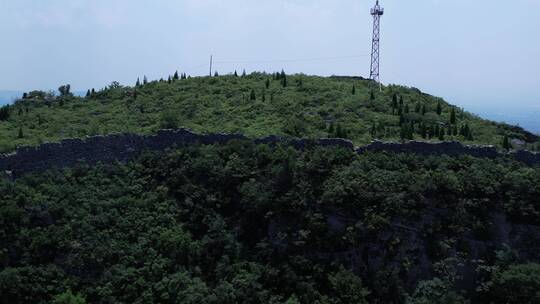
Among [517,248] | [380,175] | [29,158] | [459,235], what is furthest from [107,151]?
[517,248]

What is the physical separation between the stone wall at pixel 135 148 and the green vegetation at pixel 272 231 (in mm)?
793

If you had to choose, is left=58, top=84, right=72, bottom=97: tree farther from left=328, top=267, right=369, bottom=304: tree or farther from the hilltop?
left=328, top=267, right=369, bottom=304: tree

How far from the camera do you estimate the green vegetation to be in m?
22.0

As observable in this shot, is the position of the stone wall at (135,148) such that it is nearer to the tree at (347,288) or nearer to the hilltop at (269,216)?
the hilltop at (269,216)

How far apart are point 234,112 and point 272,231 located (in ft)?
32.9

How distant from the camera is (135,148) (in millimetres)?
28562

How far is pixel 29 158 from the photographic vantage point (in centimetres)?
2683

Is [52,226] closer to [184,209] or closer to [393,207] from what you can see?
[184,209]

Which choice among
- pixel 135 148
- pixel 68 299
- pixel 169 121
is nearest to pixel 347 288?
pixel 68 299

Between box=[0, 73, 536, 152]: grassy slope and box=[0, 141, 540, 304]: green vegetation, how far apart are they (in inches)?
136

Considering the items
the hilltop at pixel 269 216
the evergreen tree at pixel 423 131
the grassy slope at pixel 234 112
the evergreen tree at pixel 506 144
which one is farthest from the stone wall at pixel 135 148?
the evergreen tree at pixel 423 131

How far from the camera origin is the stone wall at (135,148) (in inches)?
1039

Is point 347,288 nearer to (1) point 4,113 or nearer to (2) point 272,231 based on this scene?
(2) point 272,231

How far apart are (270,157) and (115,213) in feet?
21.8
